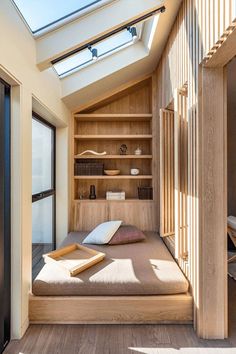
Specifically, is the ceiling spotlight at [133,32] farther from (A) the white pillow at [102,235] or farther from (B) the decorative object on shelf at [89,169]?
(A) the white pillow at [102,235]

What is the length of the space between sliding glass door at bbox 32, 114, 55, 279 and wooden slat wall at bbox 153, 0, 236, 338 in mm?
1650

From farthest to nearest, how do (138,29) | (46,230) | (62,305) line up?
(46,230) < (138,29) < (62,305)

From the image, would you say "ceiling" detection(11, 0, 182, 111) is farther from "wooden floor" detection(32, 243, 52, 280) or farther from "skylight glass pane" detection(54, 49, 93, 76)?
"wooden floor" detection(32, 243, 52, 280)

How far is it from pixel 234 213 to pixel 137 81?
2.80m

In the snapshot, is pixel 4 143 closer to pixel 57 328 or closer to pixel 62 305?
pixel 62 305

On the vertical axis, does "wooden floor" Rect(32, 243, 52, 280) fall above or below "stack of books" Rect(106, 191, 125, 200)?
below

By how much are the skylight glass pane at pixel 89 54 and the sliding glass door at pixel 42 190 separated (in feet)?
2.22

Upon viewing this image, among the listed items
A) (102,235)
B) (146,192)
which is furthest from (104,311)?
(146,192)

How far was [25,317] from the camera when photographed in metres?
2.12

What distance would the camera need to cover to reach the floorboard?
1.88 m

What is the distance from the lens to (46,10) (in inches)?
86.9

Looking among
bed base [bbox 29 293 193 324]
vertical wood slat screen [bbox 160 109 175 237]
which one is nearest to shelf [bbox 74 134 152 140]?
vertical wood slat screen [bbox 160 109 175 237]

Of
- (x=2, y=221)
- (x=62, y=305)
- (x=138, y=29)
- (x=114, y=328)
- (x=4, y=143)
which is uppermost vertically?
(x=138, y=29)

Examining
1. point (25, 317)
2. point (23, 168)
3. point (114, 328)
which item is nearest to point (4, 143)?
point (23, 168)
